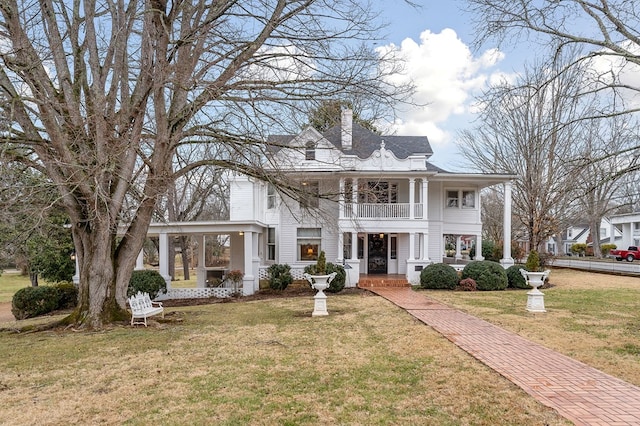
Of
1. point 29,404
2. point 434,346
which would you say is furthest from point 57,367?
point 434,346

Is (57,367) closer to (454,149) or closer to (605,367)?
(605,367)

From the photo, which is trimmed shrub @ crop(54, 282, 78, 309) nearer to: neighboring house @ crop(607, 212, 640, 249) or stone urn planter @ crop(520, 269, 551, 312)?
stone urn planter @ crop(520, 269, 551, 312)

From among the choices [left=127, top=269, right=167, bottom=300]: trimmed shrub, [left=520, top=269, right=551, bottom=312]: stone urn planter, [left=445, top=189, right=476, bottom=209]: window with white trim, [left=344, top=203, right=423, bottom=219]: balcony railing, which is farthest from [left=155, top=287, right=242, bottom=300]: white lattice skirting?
[left=445, top=189, right=476, bottom=209]: window with white trim

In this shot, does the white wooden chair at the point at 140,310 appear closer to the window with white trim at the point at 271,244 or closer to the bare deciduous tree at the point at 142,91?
the bare deciduous tree at the point at 142,91

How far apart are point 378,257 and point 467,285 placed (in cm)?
530

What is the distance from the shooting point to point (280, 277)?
18656mm

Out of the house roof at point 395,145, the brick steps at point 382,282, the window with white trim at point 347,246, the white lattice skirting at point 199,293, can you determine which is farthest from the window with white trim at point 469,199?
the white lattice skirting at point 199,293

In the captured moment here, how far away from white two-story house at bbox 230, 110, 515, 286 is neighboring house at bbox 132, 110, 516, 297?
0.15ft

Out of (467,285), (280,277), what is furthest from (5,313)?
(467,285)

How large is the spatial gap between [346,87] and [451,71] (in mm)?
4810

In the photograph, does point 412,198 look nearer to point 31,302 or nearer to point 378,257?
point 378,257

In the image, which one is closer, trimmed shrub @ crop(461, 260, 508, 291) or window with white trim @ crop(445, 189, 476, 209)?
trimmed shrub @ crop(461, 260, 508, 291)

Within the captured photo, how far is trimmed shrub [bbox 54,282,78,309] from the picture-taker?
16.6 meters

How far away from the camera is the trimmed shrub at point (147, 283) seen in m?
17.0
